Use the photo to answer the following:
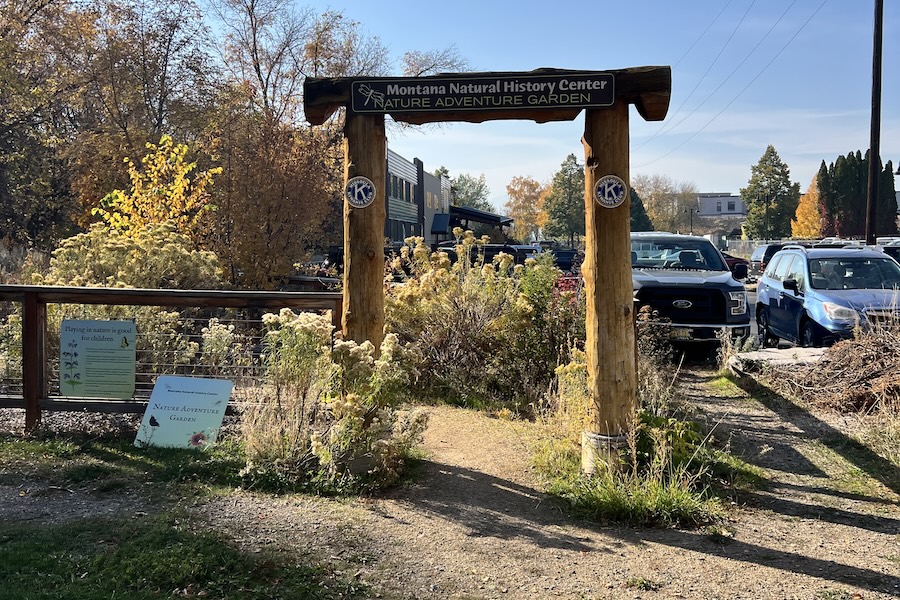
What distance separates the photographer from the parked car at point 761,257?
85.8 ft

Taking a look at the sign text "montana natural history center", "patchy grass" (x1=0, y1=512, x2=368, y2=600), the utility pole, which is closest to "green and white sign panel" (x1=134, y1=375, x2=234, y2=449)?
"patchy grass" (x1=0, y1=512, x2=368, y2=600)

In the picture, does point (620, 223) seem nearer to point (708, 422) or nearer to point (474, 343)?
point (708, 422)

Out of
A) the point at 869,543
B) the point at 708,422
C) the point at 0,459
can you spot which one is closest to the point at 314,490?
the point at 0,459

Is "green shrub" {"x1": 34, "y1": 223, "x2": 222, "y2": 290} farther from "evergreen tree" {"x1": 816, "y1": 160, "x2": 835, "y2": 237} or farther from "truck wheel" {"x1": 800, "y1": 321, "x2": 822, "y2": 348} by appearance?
"evergreen tree" {"x1": 816, "y1": 160, "x2": 835, "y2": 237}

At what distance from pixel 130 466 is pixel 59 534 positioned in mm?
1261

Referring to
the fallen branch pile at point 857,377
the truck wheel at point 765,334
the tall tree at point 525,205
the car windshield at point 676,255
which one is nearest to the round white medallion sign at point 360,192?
the fallen branch pile at point 857,377

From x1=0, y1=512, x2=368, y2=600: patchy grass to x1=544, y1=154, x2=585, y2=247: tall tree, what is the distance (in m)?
67.8

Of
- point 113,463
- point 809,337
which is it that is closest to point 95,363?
point 113,463

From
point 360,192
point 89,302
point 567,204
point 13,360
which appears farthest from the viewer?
point 567,204

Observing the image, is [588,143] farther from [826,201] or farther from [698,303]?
[826,201]

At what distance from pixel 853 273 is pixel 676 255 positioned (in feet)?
8.51

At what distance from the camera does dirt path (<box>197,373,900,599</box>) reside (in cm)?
383

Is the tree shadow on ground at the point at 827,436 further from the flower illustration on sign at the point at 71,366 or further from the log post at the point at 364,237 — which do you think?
the flower illustration on sign at the point at 71,366

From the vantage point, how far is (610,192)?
5.11 m
